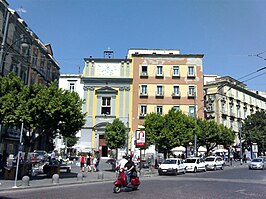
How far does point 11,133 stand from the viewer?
122 feet

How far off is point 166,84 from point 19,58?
22.4 metres

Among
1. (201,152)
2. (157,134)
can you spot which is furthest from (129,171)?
(201,152)

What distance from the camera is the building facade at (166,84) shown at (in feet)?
154

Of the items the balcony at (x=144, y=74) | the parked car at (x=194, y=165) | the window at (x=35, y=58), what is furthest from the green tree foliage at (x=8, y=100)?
the balcony at (x=144, y=74)

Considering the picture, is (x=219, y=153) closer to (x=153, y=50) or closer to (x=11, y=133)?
(x=153, y=50)

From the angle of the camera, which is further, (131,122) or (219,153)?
(219,153)

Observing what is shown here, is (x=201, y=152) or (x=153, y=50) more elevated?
(x=153, y=50)

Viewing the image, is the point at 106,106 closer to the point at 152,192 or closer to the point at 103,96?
the point at 103,96

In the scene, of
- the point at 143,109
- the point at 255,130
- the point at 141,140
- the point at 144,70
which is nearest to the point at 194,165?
the point at 141,140

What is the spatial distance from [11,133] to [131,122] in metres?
17.4

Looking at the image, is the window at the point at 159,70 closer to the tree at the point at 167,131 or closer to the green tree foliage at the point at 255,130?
the tree at the point at 167,131

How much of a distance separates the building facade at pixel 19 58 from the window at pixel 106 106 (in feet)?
34.1

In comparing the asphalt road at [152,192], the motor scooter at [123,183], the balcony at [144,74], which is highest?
the balcony at [144,74]

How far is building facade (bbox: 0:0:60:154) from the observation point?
33188 millimetres
